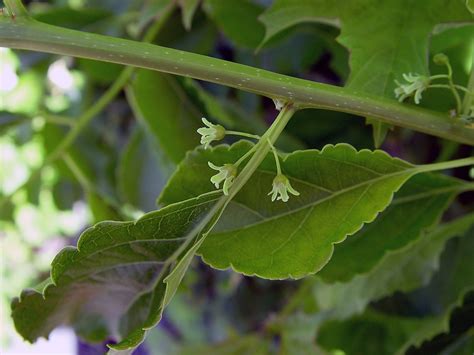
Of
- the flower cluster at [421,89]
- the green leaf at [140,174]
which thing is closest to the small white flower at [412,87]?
the flower cluster at [421,89]

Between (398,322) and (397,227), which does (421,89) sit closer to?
(397,227)

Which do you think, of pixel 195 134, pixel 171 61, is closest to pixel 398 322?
pixel 195 134

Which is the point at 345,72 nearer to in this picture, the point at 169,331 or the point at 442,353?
the point at 442,353

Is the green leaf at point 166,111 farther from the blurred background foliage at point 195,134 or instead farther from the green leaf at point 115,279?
the green leaf at point 115,279

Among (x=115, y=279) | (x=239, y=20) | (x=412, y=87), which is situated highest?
(x=239, y=20)

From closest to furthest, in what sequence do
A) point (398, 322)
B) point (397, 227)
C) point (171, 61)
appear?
point (171, 61)
point (397, 227)
point (398, 322)

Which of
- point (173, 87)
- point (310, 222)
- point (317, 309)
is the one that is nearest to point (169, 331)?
point (317, 309)

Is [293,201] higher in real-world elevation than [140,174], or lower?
lower
